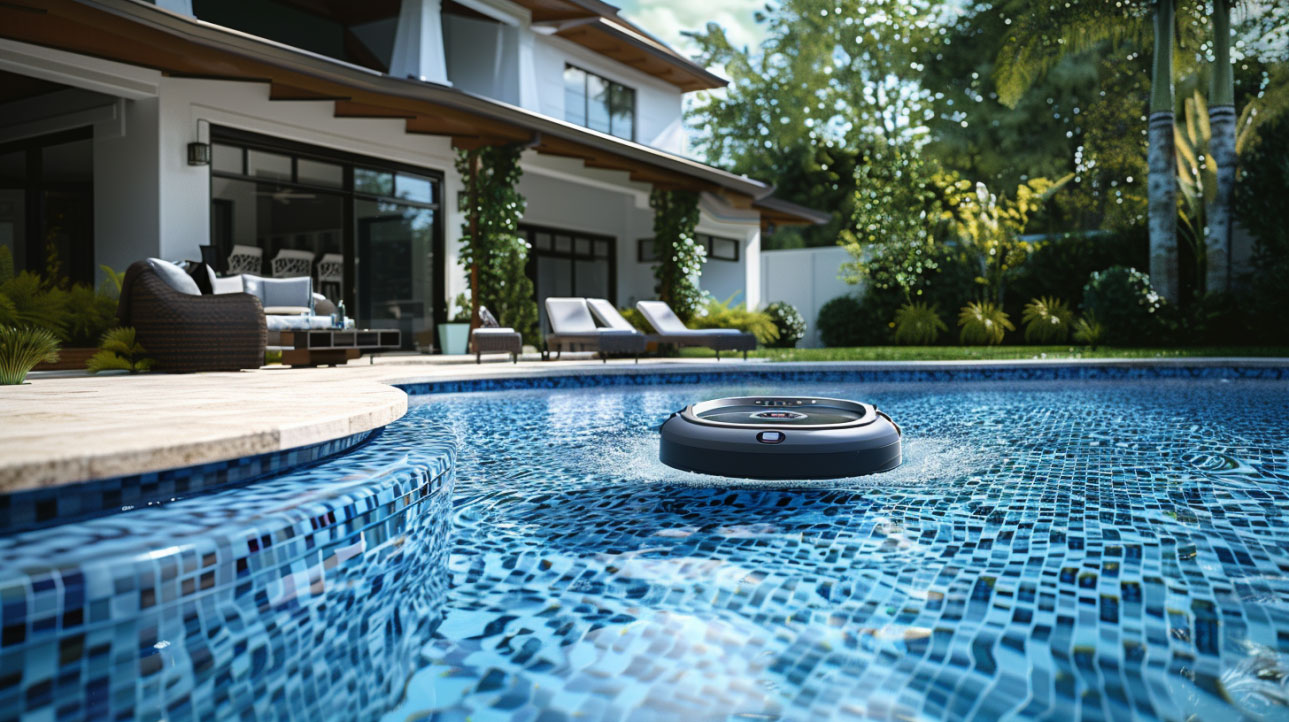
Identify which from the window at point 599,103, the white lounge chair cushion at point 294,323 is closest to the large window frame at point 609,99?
the window at point 599,103

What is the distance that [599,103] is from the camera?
1600 cm

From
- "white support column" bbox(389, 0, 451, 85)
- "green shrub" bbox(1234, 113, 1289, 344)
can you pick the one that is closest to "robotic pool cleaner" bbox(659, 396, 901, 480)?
"white support column" bbox(389, 0, 451, 85)

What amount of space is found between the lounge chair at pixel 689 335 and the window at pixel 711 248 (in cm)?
581

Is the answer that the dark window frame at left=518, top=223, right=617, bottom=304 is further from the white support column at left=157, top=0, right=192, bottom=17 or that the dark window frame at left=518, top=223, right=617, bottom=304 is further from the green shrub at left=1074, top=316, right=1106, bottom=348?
the green shrub at left=1074, top=316, right=1106, bottom=348

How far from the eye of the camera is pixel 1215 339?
13.1 metres

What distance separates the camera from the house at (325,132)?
29.3ft

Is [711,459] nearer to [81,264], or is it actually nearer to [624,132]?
[81,264]

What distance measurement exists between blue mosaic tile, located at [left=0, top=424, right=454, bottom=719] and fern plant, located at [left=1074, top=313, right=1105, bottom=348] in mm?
13876

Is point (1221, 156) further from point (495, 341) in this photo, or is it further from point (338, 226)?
point (338, 226)

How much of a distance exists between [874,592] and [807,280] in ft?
61.7

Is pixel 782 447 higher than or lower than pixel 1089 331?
lower

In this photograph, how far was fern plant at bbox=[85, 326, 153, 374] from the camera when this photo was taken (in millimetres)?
7344

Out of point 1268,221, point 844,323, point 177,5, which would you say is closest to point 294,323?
point 177,5

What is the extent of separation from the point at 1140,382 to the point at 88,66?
1194 cm
